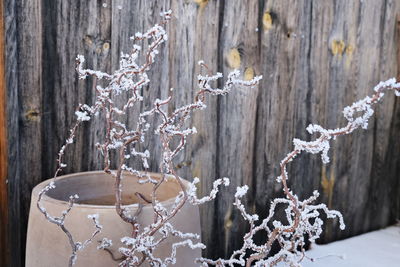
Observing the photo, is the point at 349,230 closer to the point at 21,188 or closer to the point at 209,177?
the point at 209,177

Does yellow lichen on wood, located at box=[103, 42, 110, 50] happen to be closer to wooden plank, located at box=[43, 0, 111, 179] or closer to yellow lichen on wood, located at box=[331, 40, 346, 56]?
wooden plank, located at box=[43, 0, 111, 179]

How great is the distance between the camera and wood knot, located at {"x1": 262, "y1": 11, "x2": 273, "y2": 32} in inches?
82.5

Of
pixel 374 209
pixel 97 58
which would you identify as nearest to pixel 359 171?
pixel 374 209

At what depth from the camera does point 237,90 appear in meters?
2.05

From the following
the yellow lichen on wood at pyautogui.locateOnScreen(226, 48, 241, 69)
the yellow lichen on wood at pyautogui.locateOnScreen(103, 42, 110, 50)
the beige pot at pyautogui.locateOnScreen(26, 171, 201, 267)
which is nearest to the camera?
the beige pot at pyautogui.locateOnScreen(26, 171, 201, 267)

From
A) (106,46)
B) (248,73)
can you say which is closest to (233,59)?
(248,73)

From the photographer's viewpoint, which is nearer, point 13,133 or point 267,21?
point 13,133

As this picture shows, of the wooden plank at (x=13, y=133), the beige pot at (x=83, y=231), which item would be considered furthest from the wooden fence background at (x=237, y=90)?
the beige pot at (x=83, y=231)

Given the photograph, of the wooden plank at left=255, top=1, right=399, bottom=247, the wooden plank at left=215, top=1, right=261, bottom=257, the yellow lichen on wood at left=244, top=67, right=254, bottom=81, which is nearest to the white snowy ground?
the wooden plank at left=255, top=1, right=399, bottom=247

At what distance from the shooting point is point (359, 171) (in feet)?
8.41

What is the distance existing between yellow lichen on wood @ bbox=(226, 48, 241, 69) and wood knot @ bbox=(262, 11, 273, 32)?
165 mm

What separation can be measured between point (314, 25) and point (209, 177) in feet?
2.47

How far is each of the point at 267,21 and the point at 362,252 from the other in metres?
1.05

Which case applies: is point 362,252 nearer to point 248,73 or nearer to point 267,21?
point 248,73
